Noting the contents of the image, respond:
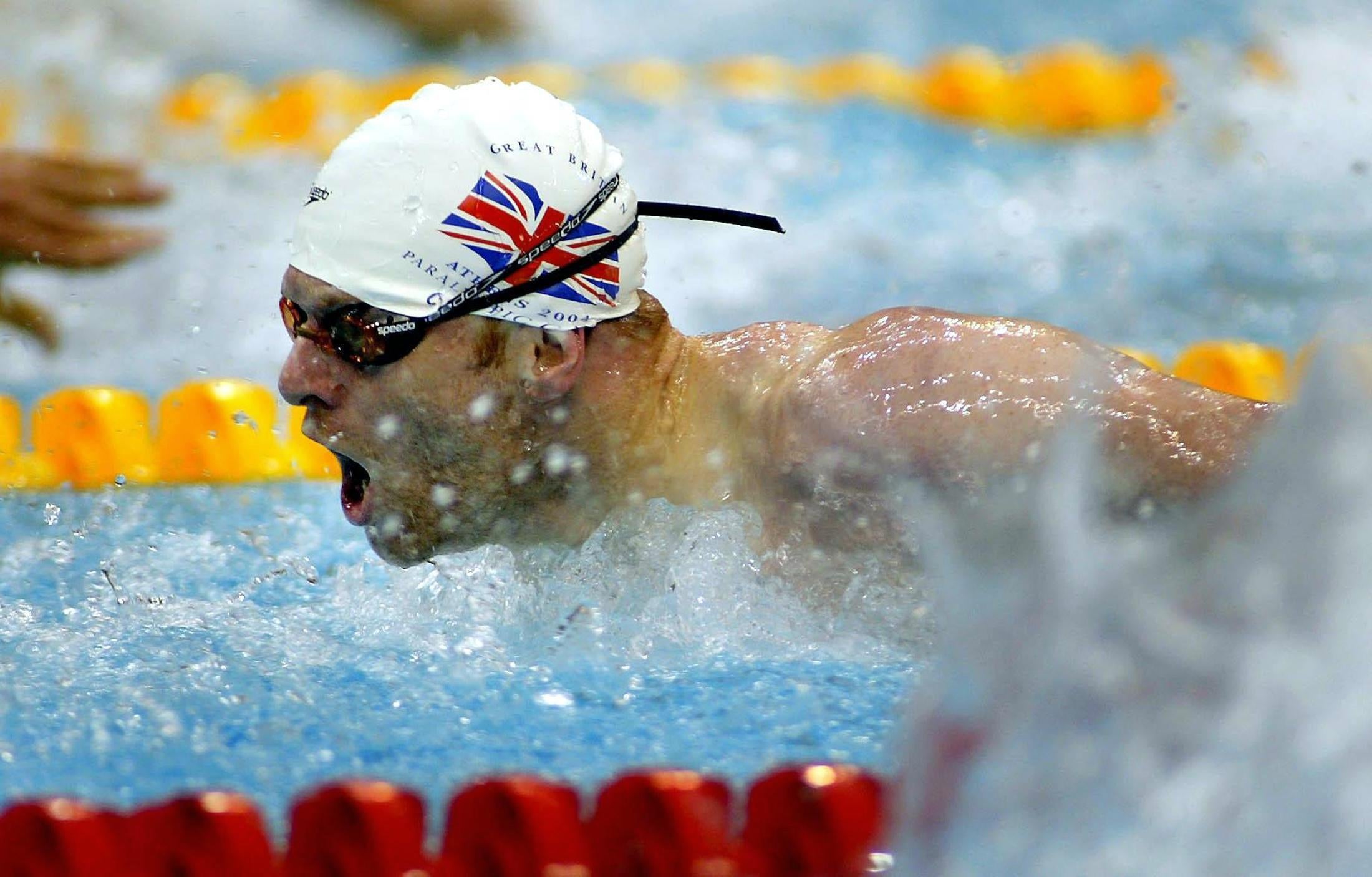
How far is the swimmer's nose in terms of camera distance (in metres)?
2.00

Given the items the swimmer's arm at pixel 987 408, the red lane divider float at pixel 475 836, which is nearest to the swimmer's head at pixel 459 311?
the swimmer's arm at pixel 987 408

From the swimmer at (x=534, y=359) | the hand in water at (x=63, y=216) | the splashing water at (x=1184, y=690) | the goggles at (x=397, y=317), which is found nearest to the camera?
the splashing water at (x=1184, y=690)

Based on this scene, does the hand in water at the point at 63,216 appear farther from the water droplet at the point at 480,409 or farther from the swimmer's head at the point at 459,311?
the water droplet at the point at 480,409

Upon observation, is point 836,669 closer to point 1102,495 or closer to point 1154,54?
point 1102,495

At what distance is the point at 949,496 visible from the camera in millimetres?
1719

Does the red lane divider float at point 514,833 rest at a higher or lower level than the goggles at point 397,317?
lower

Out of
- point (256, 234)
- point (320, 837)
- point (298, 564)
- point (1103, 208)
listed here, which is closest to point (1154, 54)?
point (1103, 208)

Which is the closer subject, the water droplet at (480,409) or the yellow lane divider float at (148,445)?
the water droplet at (480,409)

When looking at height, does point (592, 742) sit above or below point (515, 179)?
below

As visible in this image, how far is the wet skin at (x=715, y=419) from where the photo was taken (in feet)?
5.73

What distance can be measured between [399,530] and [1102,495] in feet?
3.16

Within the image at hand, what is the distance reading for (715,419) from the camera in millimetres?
2047

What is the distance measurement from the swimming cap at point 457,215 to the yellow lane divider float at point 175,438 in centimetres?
179

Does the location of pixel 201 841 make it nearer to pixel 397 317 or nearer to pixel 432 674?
pixel 432 674
